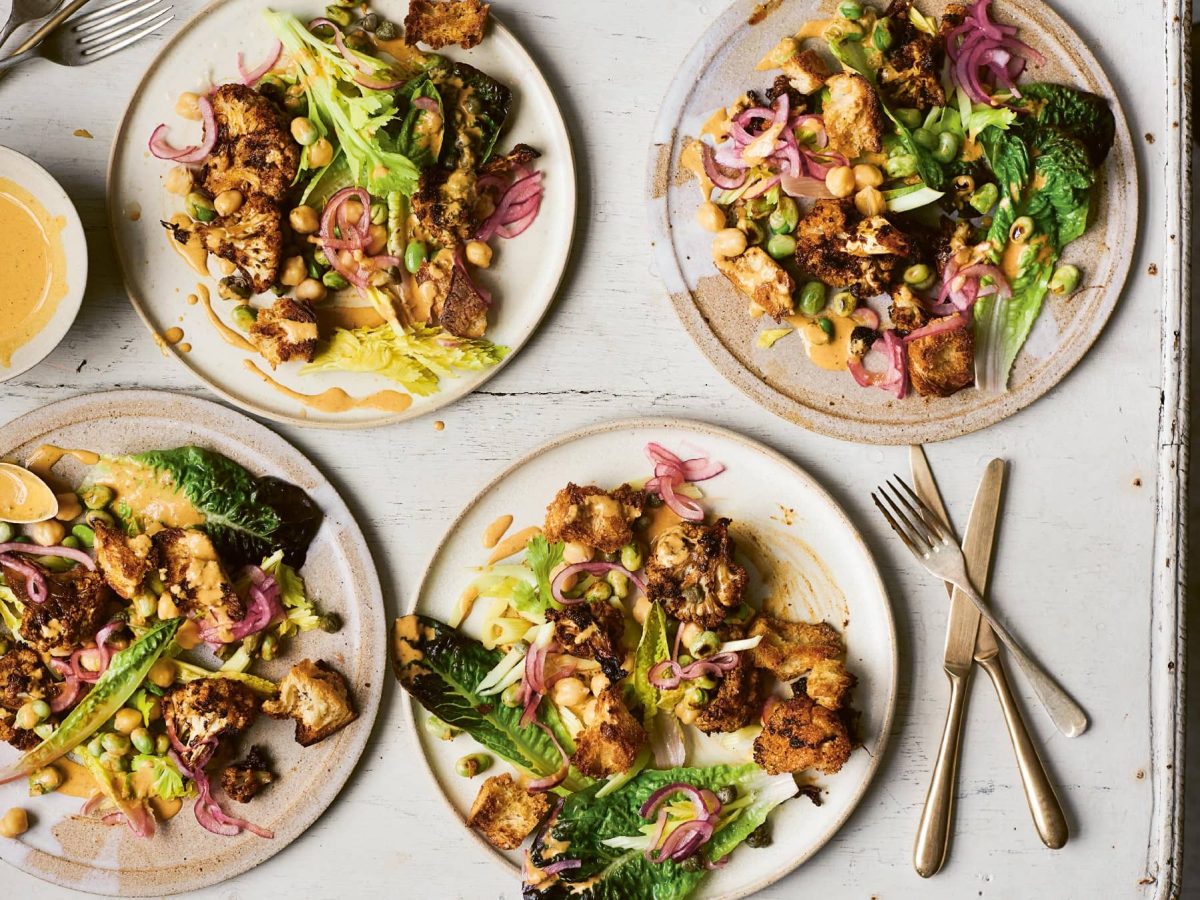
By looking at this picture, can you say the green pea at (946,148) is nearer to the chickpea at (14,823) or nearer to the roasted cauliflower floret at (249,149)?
the roasted cauliflower floret at (249,149)

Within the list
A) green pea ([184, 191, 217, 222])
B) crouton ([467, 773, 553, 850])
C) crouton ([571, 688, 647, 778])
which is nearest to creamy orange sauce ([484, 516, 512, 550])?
crouton ([571, 688, 647, 778])

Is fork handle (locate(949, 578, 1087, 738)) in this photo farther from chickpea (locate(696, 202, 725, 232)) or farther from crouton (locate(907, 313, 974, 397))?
chickpea (locate(696, 202, 725, 232))

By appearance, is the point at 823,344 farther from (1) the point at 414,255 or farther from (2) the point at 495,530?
(1) the point at 414,255

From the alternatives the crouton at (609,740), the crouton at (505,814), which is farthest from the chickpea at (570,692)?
the crouton at (505,814)

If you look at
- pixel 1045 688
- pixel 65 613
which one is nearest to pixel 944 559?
pixel 1045 688

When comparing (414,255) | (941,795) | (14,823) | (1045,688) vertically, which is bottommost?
(14,823)

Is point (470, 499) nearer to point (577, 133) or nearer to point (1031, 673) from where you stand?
point (577, 133)
